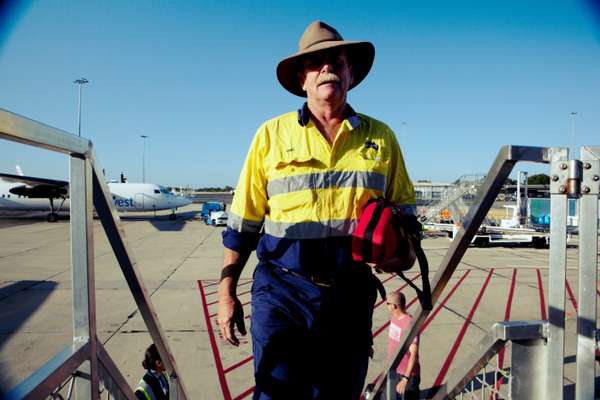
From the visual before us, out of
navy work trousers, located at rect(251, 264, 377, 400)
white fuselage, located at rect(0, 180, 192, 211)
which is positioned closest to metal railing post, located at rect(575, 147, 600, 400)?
navy work trousers, located at rect(251, 264, 377, 400)

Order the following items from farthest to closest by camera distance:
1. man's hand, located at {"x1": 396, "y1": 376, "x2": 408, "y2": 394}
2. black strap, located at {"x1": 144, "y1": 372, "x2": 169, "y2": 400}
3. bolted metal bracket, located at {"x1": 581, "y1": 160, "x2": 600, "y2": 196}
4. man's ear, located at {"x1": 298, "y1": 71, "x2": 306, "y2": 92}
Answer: man's hand, located at {"x1": 396, "y1": 376, "x2": 408, "y2": 394} < black strap, located at {"x1": 144, "y1": 372, "x2": 169, "y2": 400} < man's ear, located at {"x1": 298, "y1": 71, "x2": 306, "y2": 92} < bolted metal bracket, located at {"x1": 581, "y1": 160, "x2": 600, "y2": 196}

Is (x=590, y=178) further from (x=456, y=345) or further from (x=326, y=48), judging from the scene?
(x=456, y=345)

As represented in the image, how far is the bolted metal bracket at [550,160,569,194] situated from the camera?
1.06 meters

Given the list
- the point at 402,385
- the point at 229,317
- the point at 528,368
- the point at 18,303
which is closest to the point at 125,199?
the point at 18,303

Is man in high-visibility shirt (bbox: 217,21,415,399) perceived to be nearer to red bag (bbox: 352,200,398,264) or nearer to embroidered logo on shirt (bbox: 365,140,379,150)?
embroidered logo on shirt (bbox: 365,140,379,150)

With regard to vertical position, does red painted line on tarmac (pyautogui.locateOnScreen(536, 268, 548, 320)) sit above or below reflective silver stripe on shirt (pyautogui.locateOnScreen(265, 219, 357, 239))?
below

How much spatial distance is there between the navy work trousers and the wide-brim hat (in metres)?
1.05

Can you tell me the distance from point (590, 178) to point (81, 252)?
146cm

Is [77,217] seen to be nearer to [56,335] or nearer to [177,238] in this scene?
[56,335]

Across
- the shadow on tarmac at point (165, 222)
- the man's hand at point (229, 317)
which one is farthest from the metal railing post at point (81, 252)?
the shadow on tarmac at point (165, 222)

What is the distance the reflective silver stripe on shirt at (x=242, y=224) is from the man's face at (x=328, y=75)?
696mm

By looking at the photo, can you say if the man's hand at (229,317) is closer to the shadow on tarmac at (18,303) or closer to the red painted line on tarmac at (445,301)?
the shadow on tarmac at (18,303)

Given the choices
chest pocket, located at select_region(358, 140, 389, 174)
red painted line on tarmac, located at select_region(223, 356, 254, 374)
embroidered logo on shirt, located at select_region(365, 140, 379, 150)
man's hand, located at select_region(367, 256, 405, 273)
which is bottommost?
red painted line on tarmac, located at select_region(223, 356, 254, 374)

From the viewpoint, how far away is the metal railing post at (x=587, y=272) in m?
1.05
